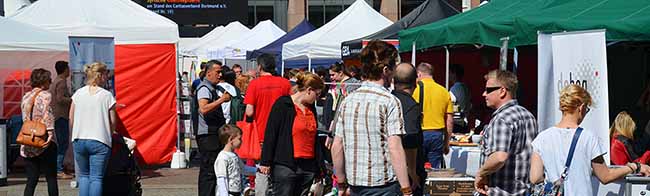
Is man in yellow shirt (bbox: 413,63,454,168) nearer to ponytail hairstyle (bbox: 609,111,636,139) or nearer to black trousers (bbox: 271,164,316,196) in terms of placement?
ponytail hairstyle (bbox: 609,111,636,139)

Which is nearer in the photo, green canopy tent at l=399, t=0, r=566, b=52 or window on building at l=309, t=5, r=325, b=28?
green canopy tent at l=399, t=0, r=566, b=52

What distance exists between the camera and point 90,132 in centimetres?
1030

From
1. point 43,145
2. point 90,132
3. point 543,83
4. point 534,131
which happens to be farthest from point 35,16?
point 534,131

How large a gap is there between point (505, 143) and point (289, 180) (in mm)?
2736

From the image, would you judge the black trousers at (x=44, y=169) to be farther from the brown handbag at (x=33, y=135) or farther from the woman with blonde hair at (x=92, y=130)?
the woman with blonde hair at (x=92, y=130)

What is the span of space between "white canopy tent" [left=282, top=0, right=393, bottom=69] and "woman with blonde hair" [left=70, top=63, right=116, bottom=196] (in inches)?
465

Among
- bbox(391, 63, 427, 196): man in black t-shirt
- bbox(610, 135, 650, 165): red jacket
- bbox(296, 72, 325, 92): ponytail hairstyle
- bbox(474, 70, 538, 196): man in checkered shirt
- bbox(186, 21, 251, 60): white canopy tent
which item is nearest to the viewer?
bbox(474, 70, 538, 196): man in checkered shirt

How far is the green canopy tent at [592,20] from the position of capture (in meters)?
9.43

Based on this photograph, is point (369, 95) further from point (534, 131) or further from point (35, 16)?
point (35, 16)

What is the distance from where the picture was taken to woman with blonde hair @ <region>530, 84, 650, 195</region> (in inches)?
270

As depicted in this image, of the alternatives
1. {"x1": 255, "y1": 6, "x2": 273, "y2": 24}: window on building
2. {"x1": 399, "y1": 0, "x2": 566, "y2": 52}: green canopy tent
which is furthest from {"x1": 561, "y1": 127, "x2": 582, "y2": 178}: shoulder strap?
{"x1": 255, "y1": 6, "x2": 273, "y2": 24}: window on building

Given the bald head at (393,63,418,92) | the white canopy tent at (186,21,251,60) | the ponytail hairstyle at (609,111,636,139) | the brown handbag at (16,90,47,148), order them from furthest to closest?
the white canopy tent at (186,21,251,60) → the brown handbag at (16,90,47,148) → the ponytail hairstyle at (609,111,636,139) → the bald head at (393,63,418,92)

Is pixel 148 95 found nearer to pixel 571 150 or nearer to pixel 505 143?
pixel 505 143

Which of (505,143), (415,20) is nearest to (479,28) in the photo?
(505,143)
